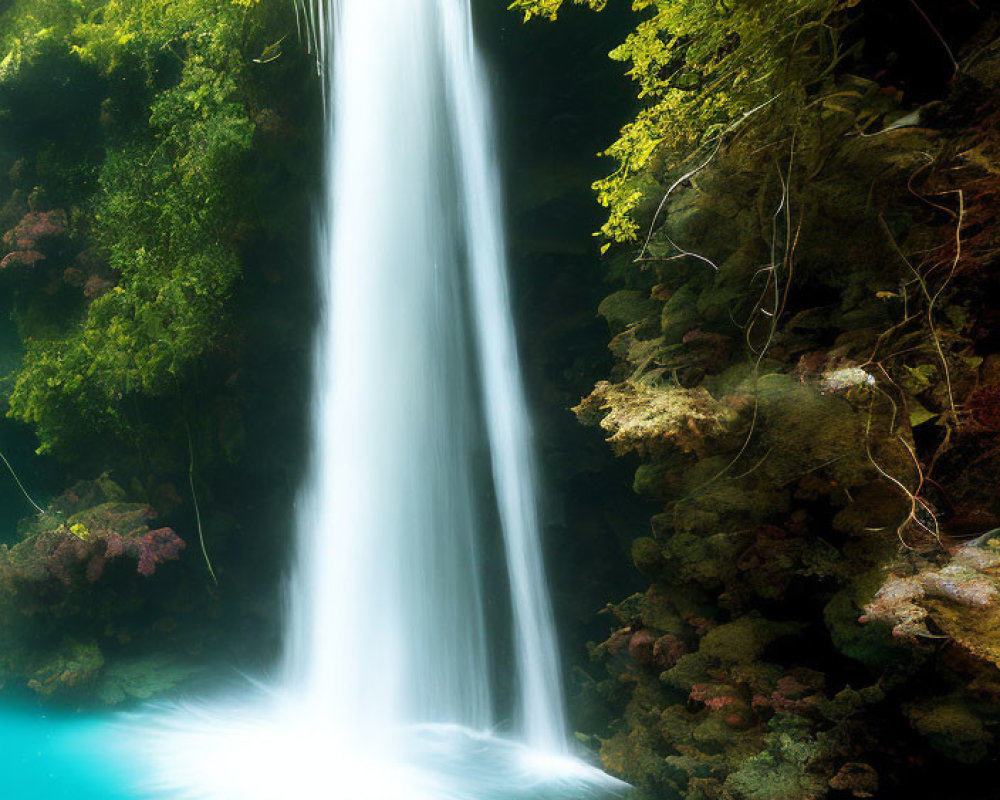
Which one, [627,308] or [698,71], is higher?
[698,71]

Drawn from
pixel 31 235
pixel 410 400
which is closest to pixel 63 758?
Result: pixel 410 400

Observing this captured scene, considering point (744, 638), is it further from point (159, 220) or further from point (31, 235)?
point (31, 235)

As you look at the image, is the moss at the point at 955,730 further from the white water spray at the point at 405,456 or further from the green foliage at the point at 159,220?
the green foliage at the point at 159,220

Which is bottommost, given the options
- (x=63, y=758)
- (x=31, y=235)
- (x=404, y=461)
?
(x=63, y=758)

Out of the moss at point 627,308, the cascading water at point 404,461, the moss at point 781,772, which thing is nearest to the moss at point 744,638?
the moss at point 781,772

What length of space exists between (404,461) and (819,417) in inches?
163

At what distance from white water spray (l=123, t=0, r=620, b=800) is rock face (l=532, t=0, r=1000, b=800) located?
219 centimetres

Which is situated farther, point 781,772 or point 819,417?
point 819,417

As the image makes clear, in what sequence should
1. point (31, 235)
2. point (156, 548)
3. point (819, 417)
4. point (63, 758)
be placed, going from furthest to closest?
point (31, 235), point (156, 548), point (63, 758), point (819, 417)

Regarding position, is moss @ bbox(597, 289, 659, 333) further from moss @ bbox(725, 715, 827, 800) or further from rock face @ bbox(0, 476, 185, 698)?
rock face @ bbox(0, 476, 185, 698)

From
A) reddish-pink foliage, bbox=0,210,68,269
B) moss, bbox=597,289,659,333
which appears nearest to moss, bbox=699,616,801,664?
moss, bbox=597,289,659,333

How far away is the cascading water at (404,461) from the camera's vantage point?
5484mm

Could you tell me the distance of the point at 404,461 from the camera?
6102 mm

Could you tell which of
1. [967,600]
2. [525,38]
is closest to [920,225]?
[967,600]
